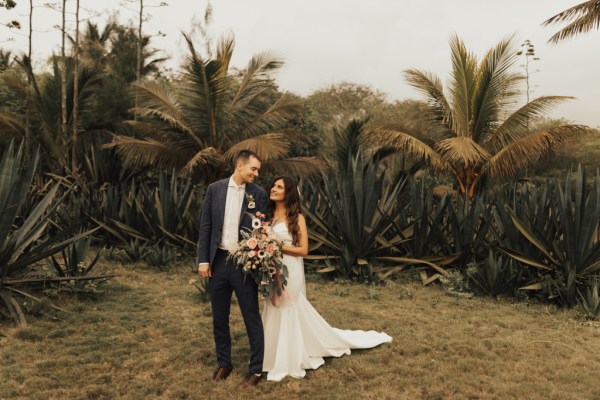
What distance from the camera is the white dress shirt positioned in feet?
12.9

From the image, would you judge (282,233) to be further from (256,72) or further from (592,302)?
(256,72)

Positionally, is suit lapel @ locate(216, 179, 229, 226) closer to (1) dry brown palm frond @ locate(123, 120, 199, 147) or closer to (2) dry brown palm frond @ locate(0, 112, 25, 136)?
(1) dry brown palm frond @ locate(123, 120, 199, 147)

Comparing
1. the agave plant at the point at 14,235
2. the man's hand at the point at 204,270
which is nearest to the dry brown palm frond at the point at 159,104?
the agave plant at the point at 14,235

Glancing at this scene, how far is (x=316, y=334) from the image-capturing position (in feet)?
14.5

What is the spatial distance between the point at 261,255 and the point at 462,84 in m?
11.9

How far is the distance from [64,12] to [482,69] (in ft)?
36.1

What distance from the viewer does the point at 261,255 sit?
377cm

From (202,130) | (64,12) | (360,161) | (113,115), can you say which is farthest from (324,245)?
(113,115)

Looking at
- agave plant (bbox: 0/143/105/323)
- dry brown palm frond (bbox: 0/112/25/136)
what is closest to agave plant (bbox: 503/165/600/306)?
agave plant (bbox: 0/143/105/323)

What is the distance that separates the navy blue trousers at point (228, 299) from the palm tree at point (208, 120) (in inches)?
380

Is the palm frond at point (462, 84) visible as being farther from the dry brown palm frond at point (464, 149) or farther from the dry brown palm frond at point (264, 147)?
the dry brown palm frond at point (264, 147)

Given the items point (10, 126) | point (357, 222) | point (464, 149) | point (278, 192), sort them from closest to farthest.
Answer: point (278, 192)
point (357, 222)
point (464, 149)
point (10, 126)

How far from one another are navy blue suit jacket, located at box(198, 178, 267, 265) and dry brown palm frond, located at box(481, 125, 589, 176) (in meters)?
11.4

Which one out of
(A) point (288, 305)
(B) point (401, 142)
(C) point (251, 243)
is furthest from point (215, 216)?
(B) point (401, 142)
